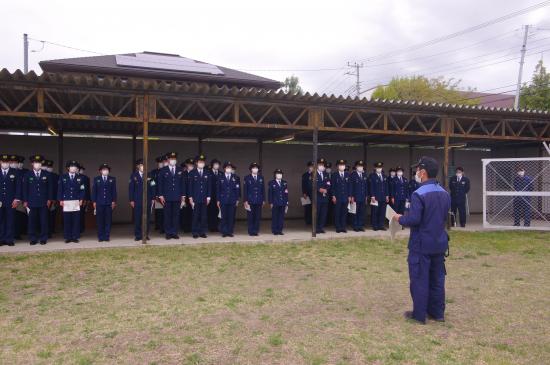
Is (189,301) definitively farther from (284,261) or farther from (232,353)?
(284,261)

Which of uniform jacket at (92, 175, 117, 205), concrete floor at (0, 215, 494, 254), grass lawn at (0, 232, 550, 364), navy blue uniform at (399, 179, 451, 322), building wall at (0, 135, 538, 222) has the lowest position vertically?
grass lawn at (0, 232, 550, 364)

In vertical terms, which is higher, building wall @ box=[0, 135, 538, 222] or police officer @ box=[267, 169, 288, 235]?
building wall @ box=[0, 135, 538, 222]

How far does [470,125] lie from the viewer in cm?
1262

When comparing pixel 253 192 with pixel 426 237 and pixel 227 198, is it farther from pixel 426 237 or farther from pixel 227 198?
pixel 426 237

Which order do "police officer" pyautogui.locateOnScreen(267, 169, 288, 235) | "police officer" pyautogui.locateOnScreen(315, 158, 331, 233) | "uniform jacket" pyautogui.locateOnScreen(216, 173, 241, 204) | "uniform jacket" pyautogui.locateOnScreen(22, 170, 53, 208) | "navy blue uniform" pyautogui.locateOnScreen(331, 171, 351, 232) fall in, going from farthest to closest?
"navy blue uniform" pyautogui.locateOnScreen(331, 171, 351, 232) → "police officer" pyautogui.locateOnScreen(315, 158, 331, 233) → "police officer" pyautogui.locateOnScreen(267, 169, 288, 235) → "uniform jacket" pyautogui.locateOnScreen(216, 173, 241, 204) → "uniform jacket" pyautogui.locateOnScreen(22, 170, 53, 208)

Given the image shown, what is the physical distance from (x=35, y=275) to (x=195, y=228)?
3869mm

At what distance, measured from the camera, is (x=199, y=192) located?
989 centimetres

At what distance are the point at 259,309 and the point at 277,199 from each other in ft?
17.9

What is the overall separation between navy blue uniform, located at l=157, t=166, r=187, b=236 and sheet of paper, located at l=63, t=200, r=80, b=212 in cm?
167

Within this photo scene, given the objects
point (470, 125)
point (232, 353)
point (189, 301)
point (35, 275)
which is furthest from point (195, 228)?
point (470, 125)

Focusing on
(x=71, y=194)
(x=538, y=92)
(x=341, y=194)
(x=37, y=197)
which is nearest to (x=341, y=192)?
(x=341, y=194)

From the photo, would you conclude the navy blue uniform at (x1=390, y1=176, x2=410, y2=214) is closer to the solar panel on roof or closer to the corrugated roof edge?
the corrugated roof edge

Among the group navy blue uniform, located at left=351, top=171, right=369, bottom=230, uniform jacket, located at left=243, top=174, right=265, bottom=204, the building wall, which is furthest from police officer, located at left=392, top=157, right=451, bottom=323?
the building wall

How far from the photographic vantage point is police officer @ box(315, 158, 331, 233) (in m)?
10.9
